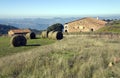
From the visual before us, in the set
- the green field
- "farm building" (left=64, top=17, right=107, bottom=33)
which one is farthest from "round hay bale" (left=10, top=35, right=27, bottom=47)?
"farm building" (left=64, top=17, right=107, bottom=33)

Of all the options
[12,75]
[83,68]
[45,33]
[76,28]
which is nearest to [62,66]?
[83,68]

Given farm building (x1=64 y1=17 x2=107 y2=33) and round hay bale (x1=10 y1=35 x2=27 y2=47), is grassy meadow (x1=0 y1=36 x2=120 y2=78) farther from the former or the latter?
farm building (x1=64 y1=17 x2=107 y2=33)

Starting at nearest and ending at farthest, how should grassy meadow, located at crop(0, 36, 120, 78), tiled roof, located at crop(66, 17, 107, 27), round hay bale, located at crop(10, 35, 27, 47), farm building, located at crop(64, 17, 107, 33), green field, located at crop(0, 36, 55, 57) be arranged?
grassy meadow, located at crop(0, 36, 120, 78), green field, located at crop(0, 36, 55, 57), round hay bale, located at crop(10, 35, 27, 47), farm building, located at crop(64, 17, 107, 33), tiled roof, located at crop(66, 17, 107, 27)

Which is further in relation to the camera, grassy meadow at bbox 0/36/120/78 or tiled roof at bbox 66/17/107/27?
tiled roof at bbox 66/17/107/27

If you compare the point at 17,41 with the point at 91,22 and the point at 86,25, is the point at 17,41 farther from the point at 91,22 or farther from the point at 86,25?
the point at 86,25

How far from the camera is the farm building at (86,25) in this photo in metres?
66.3

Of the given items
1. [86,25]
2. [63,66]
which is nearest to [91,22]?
[86,25]

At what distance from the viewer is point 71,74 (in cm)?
1245

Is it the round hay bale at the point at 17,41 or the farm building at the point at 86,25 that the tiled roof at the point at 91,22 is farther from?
the round hay bale at the point at 17,41

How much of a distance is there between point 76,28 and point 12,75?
60103 mm

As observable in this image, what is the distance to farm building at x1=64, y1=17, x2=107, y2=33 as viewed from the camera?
66.3 m

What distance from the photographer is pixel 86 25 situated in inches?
2709

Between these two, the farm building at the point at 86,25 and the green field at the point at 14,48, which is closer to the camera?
the green field at the point at 14,48

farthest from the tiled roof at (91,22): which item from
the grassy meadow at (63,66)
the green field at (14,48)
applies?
the grassy meadow at (63,66)
